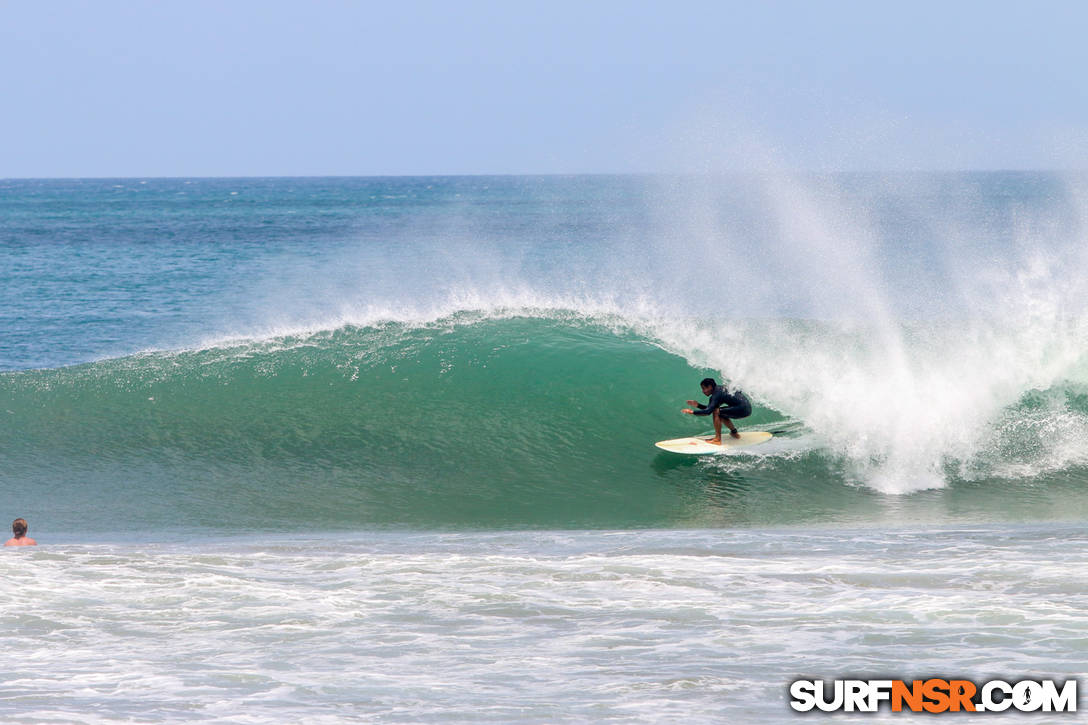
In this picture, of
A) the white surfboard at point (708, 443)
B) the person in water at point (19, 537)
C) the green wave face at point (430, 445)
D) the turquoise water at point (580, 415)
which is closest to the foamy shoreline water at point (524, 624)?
the person in water at point (19, 537)

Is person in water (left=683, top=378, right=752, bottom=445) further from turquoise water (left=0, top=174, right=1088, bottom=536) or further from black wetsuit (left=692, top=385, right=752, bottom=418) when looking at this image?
turquoise water (left=0, top=174, right=1088, bottom=536)

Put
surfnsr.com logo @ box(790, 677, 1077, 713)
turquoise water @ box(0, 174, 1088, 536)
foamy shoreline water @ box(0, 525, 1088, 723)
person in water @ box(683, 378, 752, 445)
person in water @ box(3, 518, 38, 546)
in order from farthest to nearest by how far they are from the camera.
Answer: person in water @ box(683, 378, 752, 445)
turquoise water @ box(0, 174, 1088, 536)
person in water @ box(3, 518, 38, 546)
foamy shoreline water @ box(0, 525, 1088, 723)
surfnsr.com logo @ box(790, 677, 1077, 713)

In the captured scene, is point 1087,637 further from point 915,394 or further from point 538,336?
point 538,336

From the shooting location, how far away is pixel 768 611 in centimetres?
634

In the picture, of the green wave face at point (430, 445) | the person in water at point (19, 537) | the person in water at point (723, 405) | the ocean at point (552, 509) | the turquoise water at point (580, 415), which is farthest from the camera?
the person in water at point (723, 405)

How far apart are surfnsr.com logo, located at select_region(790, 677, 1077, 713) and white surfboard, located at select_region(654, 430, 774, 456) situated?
5600mm

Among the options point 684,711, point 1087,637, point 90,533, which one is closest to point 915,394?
point 1087,637

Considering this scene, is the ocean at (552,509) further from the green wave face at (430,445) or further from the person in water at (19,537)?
the person in water at (19,537)

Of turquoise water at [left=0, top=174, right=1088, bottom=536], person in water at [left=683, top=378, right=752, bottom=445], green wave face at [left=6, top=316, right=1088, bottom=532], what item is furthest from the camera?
person in water at [left=683, top=378, right=752, bottom=445]

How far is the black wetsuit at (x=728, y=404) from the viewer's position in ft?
35.3

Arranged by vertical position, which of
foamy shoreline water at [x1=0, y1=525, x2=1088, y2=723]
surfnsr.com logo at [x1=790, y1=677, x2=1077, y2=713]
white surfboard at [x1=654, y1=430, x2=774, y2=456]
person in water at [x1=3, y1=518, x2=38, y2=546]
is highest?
white surfboard at [x1=654, y1=430, x2=774, y2=456]

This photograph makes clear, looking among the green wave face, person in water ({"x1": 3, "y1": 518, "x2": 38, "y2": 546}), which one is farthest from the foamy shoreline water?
the green wave face

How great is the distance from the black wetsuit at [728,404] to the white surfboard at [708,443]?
0.28 metres

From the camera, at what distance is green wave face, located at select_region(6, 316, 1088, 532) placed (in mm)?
9797
